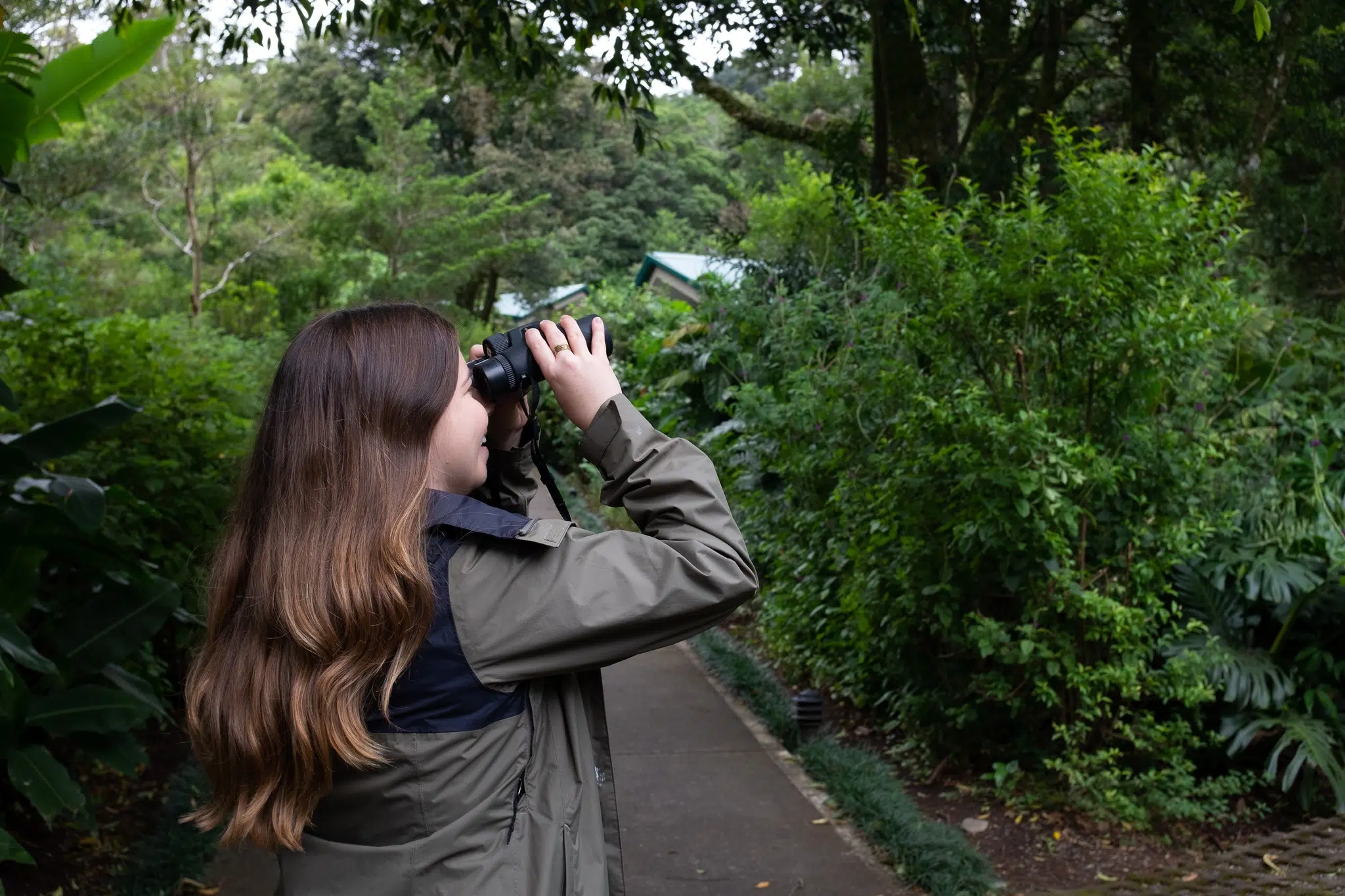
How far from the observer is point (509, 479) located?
2.09m

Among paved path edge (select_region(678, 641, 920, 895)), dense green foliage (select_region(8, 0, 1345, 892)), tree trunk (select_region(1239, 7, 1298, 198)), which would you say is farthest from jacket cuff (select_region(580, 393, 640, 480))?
tree trunk (select_region(1239, 7, 1298, 198))

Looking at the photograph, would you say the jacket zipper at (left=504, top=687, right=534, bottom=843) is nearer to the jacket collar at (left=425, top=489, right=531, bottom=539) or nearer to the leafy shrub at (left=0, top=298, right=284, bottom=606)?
the jacket collar at (left=425, top=489, right=531, bottom=539)

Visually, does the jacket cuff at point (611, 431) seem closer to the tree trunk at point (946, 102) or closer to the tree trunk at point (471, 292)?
the tree trunk at point (946, 102)

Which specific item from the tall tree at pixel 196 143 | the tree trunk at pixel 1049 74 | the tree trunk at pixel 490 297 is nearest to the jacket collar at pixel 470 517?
the tree trunk at pixel 1049 74

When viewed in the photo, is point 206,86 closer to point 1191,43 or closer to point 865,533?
point 1191,43

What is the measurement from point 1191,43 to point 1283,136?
1.88 meters

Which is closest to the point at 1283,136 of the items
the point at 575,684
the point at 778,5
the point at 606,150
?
the point at 778,5

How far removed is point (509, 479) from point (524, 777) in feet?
1.92

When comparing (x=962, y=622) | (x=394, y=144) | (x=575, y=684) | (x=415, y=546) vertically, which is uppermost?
(x=394, y=144)

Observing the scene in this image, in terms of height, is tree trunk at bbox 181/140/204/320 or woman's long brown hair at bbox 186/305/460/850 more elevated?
tree trunk at bbox 181/140/204/320

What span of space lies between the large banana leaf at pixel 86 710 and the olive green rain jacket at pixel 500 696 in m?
2.83

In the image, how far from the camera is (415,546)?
162 centimetres

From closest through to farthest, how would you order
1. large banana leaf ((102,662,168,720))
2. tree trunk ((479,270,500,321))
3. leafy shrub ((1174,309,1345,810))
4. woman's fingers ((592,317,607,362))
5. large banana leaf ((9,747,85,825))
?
woman's fingers ((592,317,607,362)) → large banana leaf ((9,747,85,825)) → large banana leaf ((102,662,168,720)) → leafy shrub ((1174,309,1345,810)) → tree trunk ((479,270,500,321))

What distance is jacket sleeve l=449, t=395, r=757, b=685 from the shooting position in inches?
64.0
